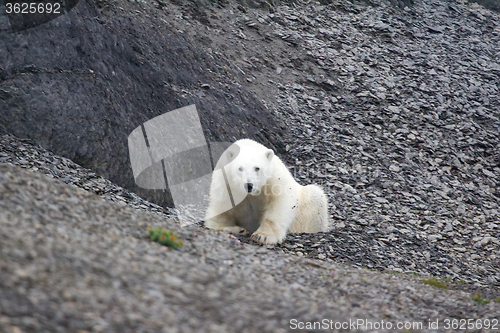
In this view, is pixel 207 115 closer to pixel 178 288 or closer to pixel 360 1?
pixel 178 288

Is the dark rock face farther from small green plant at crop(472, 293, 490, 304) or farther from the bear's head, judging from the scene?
small green plant at crop(472, 293, 490, 304)

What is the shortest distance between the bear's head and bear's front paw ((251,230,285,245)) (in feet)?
2.23

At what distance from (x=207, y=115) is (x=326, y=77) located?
224 inches

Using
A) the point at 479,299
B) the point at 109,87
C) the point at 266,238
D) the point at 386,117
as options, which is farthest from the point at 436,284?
the point at 386,117

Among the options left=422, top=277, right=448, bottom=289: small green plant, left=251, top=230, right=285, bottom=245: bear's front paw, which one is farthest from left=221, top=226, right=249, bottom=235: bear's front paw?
left=422, top=277, right=448, bottom=289: small green plant

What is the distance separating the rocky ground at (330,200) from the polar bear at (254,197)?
43 centimetres

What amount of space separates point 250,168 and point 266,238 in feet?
3.82

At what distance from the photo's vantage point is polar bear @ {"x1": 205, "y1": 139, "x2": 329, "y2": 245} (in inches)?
281

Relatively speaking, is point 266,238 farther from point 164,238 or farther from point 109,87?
point 109,87

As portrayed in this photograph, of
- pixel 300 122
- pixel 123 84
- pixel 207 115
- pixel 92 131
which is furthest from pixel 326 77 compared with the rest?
pixel 92 131

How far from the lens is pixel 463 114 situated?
14.1 metres

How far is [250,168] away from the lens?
7.02 metres

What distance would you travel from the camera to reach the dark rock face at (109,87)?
312 inches

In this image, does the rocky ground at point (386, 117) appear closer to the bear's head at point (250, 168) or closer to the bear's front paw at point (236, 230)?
the bear's front paw at point (236, 230)
